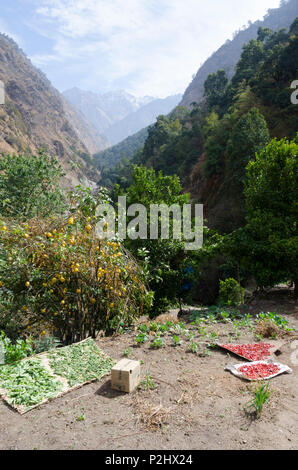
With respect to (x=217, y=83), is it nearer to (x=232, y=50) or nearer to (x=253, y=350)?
(x=253, y=350)

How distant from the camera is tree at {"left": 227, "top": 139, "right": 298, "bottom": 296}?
22.7ft

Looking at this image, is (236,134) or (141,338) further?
(236,134)

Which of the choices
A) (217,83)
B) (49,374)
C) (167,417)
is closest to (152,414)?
(167,417)

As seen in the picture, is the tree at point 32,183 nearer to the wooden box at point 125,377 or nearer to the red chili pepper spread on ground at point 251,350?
the red chili pepper spread on ground at point 251,350

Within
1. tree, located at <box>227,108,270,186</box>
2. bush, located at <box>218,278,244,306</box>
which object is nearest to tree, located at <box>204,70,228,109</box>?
tree, located at <box>227,108,270,186</box>

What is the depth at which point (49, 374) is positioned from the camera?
3.22m

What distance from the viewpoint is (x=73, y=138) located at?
10531 cm

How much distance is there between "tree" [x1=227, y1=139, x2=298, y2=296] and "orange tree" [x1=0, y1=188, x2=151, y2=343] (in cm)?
360

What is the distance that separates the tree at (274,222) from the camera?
692 centimetres

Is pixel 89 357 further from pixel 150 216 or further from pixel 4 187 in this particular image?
pixel 4 187

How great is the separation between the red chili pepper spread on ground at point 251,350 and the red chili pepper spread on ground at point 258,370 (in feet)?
→ 0.76

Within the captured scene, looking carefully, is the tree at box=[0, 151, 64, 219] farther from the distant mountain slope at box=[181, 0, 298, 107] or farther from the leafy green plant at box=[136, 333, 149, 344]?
the distant mountain slope at box=[181, 0, 298, 107]

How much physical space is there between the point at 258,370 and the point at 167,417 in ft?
4.60

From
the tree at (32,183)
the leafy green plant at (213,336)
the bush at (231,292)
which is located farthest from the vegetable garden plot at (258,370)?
the tree at (32,183)
